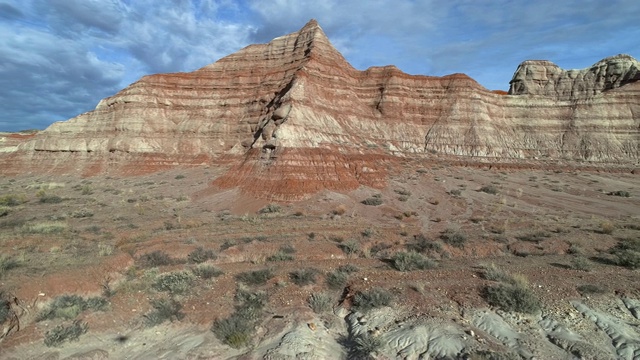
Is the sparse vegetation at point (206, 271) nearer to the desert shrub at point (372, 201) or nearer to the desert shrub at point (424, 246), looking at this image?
the desert shrub at point (424, 246)

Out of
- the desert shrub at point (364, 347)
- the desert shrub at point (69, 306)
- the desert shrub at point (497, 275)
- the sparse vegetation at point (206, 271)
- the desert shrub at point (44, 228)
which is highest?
the desert shrub at point (44, 228)

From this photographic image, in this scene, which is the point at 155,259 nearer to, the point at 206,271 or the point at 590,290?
the point at 206,271

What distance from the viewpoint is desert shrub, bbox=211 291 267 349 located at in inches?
317

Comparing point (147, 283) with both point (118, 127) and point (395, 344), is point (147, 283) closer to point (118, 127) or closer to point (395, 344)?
point (395, 344)

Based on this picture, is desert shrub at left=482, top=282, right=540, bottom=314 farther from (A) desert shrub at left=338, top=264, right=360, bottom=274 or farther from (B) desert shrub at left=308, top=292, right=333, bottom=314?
(B) desert shrub at left=308, top=292, right=333, bottom=314

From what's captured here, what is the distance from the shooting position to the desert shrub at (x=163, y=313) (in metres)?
8.81

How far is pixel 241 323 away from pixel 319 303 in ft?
7.09

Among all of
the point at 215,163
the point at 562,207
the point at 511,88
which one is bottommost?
the point at 562,207

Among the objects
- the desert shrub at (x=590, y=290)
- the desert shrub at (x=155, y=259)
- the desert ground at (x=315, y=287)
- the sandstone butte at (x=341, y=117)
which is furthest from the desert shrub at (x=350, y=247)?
the sandstone butte at (x=341, y=117)

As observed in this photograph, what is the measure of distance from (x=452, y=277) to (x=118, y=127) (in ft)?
144

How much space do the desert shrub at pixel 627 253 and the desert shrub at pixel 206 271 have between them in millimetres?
13598

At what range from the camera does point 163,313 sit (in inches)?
355

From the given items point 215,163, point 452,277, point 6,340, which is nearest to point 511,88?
point 215,163

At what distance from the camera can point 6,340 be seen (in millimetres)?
7590
